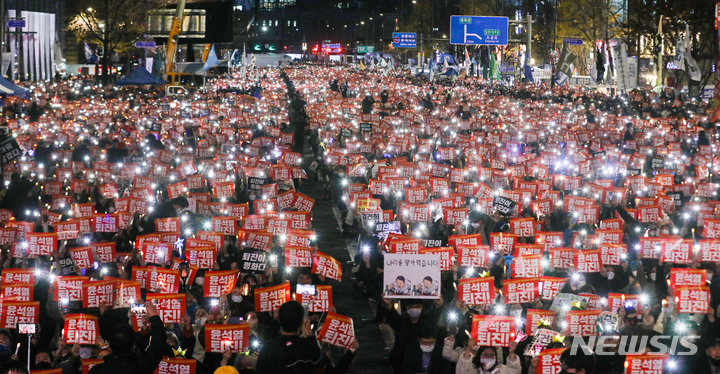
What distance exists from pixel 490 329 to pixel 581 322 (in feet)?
4.08

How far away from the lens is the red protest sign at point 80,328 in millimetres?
11078

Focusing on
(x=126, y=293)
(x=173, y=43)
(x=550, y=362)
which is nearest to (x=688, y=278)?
(x=550, y=362)

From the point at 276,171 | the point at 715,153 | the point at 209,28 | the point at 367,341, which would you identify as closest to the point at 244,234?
the point at 367,341

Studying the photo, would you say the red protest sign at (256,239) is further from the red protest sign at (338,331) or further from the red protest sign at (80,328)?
the red protest sign at (338,331)

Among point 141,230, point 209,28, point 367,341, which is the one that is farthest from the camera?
point 209,28

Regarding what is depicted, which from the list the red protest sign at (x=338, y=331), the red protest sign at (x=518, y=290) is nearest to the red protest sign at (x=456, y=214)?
the red protest sign at (x=518, y=290)

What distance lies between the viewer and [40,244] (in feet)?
49.4

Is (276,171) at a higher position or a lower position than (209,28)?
lower

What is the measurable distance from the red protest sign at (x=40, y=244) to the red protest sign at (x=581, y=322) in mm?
7387

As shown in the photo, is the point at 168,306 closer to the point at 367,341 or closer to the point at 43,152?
the point at 367,341

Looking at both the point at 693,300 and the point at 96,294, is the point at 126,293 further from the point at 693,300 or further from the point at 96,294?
the point at 693,300

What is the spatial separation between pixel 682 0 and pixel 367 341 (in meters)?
39.5

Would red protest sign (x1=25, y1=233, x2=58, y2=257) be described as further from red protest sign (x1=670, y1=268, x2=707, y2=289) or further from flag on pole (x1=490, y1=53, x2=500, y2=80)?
flag on pole (x1=490, y1=53, x2=500, y2=80)

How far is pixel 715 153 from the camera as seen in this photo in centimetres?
2800
